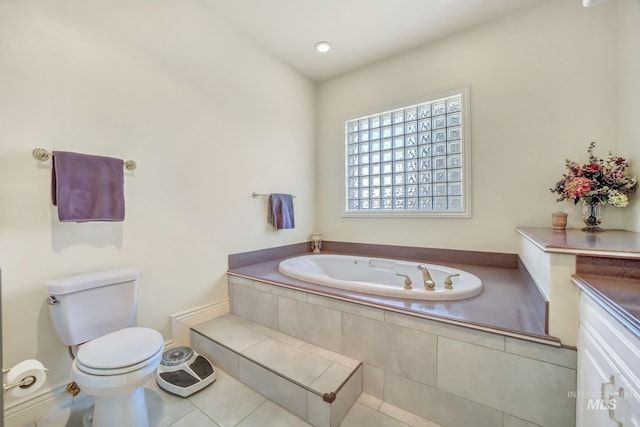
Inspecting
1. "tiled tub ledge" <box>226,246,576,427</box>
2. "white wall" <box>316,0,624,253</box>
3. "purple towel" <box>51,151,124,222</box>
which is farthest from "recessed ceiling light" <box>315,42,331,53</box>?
"tiled tub ledge" <box>226,246,576,427</box>

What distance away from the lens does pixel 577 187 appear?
1834mm

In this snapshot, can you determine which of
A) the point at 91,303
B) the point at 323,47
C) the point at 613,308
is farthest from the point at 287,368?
the point at 323,47

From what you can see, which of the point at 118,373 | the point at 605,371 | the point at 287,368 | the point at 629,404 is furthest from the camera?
the point at 287,368

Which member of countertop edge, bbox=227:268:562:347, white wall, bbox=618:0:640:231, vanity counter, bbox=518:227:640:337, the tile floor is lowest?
the tile floor

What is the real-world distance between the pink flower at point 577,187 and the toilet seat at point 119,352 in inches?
108

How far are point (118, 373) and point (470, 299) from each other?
187 cm

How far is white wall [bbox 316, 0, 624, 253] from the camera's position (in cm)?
199

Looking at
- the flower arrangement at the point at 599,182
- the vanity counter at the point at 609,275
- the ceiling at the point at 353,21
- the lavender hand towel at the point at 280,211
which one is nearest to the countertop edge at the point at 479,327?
the vanity counter at the point at 609,275

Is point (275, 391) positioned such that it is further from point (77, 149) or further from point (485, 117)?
point (485, 117)

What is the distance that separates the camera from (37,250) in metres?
1.46

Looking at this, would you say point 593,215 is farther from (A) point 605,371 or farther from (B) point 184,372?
(B) point 184,372

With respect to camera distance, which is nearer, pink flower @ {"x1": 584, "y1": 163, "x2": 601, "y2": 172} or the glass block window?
pink flower @ {"x1": 584, "y1": 163, "x2": 601, "y2": 172}

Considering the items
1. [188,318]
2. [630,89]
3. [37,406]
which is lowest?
[37,406]

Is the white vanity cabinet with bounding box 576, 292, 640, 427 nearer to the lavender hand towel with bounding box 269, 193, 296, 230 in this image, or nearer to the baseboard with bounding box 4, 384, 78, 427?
the lavender hand towel with bounding box 269, 193, 296, 230
